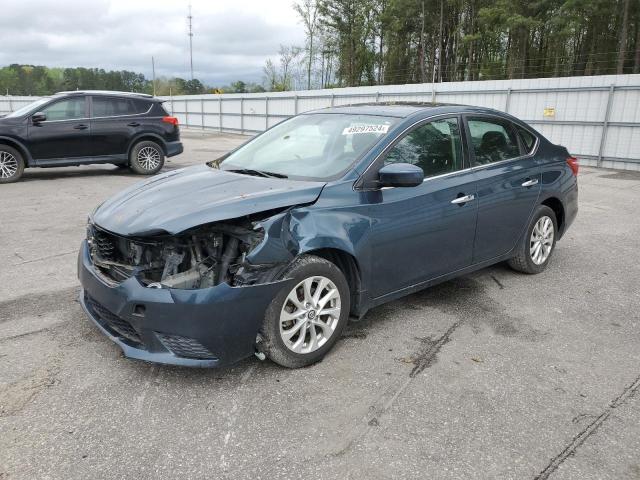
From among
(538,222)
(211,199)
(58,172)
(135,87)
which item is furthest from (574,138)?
(135,87)

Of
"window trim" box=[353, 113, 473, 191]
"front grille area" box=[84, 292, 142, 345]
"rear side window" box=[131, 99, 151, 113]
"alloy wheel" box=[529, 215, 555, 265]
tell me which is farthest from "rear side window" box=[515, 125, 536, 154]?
"rear side window" box=[131, 99, 151, 113]

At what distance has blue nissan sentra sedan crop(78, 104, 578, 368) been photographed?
9.64 ft

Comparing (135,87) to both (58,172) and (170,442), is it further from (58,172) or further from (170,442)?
(170,442)

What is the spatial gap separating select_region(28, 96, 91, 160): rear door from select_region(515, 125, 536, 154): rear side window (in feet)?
29.3

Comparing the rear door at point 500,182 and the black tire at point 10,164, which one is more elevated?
the rear door at point 500,182

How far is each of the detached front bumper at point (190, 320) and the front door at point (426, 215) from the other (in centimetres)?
89

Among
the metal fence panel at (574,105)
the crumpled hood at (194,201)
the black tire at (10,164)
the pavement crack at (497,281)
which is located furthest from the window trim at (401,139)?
the black tire at (10,164)

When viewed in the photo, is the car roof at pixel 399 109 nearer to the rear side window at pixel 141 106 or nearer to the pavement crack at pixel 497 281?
the pavement crack at pixel 497 281

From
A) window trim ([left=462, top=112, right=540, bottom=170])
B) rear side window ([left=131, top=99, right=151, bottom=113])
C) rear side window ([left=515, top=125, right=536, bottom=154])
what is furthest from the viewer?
rear side window ([left=131, top=99, right=151, bottom=113])

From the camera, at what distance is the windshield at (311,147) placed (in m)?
3.72

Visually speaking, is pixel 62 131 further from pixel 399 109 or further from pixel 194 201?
pixel 194 201

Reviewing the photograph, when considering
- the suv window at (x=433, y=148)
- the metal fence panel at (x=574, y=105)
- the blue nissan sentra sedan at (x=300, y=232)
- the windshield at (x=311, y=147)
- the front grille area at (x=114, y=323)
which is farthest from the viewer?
the metal fence panel at (x=574, y=105)

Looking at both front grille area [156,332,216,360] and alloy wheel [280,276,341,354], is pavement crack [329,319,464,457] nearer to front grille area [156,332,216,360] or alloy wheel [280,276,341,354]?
alloy wheel [280,276,341,354]

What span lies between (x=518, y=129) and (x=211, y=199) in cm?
315
